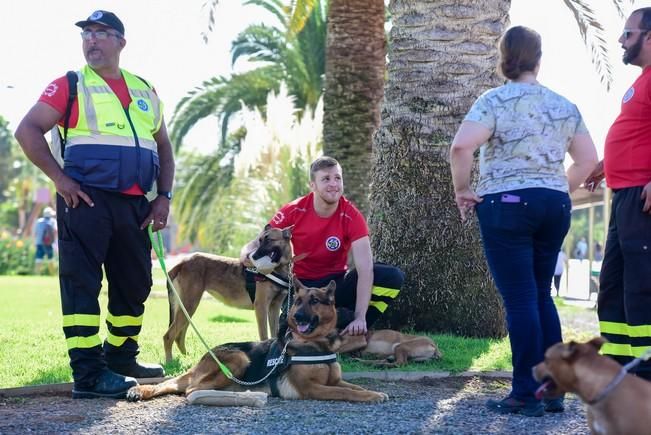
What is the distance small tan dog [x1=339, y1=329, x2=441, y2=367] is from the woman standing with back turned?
2031 mm

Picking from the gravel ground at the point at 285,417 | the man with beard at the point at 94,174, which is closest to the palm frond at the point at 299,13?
the man with beard at the point at 94,174

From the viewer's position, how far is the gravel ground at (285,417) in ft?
15.8

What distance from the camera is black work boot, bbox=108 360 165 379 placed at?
6.22 meters

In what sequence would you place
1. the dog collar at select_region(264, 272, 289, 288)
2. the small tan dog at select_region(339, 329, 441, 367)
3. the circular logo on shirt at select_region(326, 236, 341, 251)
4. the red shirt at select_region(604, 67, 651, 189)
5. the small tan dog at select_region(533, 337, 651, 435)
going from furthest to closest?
the dog collar at select_region(264, 272, 289, 288) < the small tan dog at select_region(339, 329, 441, 367) < the circular logo on shirt at select_region(326, 236, 341, 251) < the red shirt at select_region(604, 67, 651, 189) < the small tan dog at select_region(533, 337, 651, 435)

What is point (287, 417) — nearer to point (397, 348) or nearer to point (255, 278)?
point (397, 348)

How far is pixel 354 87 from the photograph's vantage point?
13148 millimetres

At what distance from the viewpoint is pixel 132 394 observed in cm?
566

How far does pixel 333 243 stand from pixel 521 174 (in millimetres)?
2294

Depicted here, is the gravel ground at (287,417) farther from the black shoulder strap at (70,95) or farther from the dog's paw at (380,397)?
the black shoulder strap at (70,95)

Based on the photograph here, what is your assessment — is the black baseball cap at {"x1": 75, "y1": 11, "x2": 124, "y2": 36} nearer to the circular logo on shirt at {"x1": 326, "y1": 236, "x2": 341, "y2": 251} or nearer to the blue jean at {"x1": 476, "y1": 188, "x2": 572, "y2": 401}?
the circular logo on shirt at {"x1": 326, "y1": 236, "x2": 341, "y2": 251}

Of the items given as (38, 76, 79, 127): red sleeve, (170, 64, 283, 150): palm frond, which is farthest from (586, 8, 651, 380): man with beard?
(170, 64, 283, 150): palm frond

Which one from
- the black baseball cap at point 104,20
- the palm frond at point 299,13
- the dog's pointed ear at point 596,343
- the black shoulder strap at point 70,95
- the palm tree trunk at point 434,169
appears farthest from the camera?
the palm frond at point 299,13

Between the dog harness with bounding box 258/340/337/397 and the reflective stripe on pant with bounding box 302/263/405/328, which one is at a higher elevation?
the reflective stripe on pant with bounding box 302/263/405/328

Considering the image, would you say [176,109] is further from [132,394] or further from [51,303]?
[132,394]
